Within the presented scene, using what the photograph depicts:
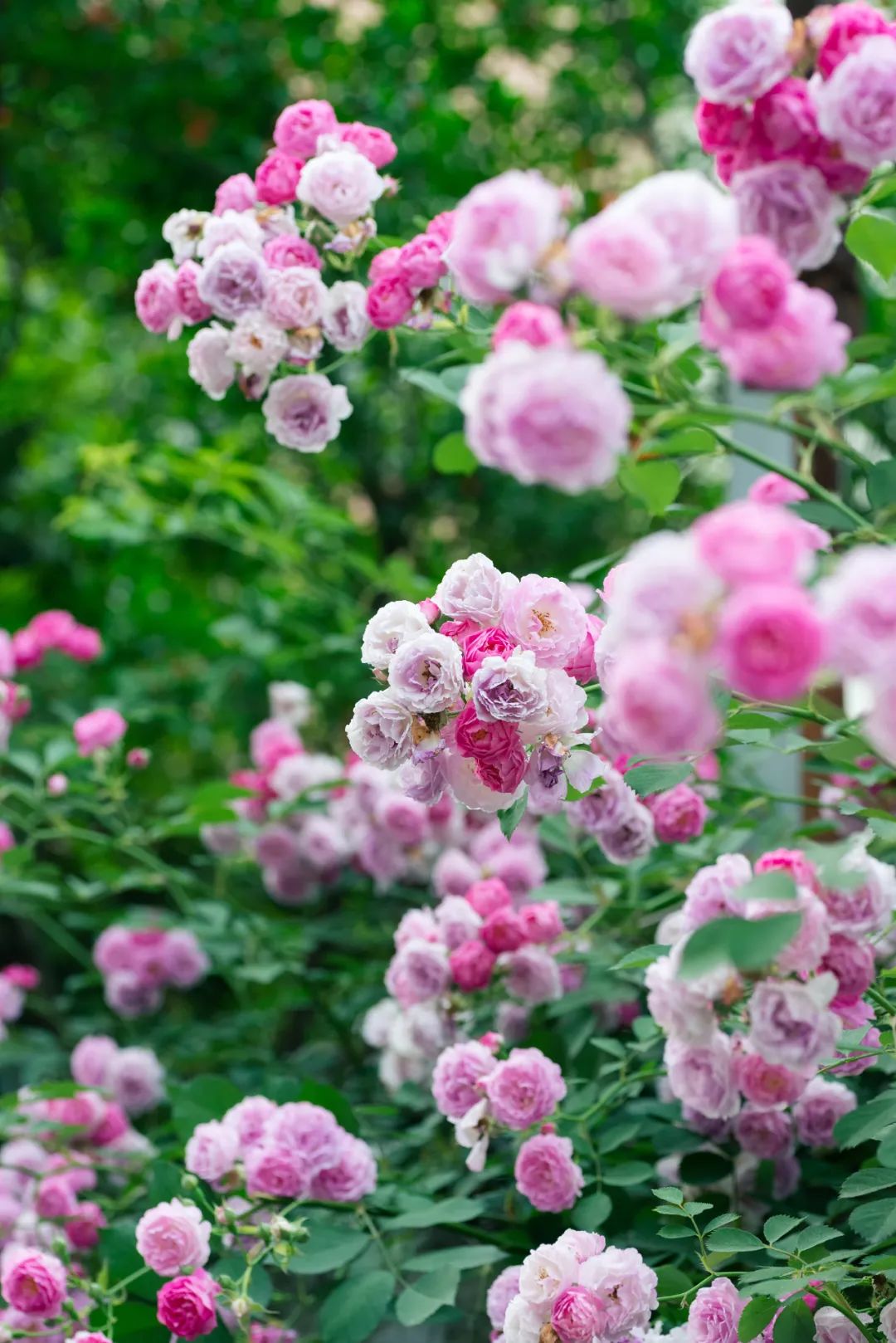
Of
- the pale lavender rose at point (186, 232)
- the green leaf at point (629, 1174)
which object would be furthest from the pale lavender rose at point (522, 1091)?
the pale lavender rose at point (186, 232)

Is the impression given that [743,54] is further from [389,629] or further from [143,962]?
[143,962]

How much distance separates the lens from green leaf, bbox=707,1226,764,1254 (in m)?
0.98

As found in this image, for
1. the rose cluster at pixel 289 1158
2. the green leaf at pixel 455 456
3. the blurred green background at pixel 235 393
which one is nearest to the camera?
the rose cluster at pixel 289 1158

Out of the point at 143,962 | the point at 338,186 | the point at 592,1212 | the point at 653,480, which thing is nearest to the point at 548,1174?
the point at 592,1212

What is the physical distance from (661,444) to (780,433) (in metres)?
1.25

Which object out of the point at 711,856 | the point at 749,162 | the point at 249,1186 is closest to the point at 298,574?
the point at 711,856

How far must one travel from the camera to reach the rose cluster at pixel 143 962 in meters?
2.10

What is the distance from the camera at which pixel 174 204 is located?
2791 mm

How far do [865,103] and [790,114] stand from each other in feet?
0.14

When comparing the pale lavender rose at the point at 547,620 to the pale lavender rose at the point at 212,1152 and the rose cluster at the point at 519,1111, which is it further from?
the pale lavender rose at the point at 212,1152

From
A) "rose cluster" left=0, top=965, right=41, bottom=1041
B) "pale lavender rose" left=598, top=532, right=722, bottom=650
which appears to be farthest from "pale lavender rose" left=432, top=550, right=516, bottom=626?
"rose cluster" left=0, top=965, right=41, bottom=1041

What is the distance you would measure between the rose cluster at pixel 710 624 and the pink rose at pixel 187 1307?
2.42 feet

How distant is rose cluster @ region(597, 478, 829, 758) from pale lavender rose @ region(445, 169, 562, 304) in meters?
0.19

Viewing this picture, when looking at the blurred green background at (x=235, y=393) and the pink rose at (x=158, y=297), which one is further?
the blurred green background at (x=235, y=393)
